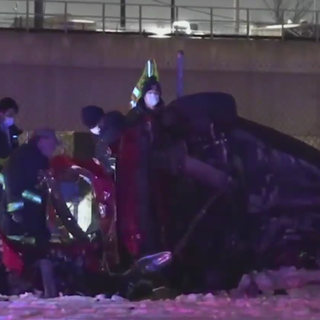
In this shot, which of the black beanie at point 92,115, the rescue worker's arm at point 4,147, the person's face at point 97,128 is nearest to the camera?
the person's face at point 97,128

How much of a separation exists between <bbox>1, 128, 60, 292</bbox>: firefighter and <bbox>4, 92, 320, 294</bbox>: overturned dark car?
17 centimetres

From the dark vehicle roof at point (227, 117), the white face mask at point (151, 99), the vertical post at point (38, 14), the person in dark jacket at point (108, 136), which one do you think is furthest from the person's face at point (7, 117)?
the vertical post at point (38, 14)

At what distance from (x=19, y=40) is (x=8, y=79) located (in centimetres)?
84

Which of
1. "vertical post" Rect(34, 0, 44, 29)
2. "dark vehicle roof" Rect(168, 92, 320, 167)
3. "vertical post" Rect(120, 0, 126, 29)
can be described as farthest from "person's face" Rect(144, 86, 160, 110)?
"vertical post" Rect(120, 0, 126, 29)

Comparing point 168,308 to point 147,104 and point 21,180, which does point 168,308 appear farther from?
point 147,104

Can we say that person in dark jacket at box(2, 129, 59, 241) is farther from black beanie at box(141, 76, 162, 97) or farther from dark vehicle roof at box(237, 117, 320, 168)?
dark vehicle roof at box(237, 117, 320, 168)

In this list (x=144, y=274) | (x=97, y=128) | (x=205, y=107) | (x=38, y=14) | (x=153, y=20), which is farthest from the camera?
(x=153, y=20)

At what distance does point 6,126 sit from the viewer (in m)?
9.94

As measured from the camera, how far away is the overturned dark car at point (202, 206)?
882 centimetres

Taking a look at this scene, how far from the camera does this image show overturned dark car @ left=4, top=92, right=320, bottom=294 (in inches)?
347

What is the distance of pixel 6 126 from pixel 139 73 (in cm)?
790

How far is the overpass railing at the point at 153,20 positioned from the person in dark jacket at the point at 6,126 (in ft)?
29.5

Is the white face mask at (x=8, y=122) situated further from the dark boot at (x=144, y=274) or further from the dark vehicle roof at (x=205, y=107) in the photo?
the dark boot at (x=144, y=274)

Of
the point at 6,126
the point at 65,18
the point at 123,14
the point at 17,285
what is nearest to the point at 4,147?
the point at 6,126
